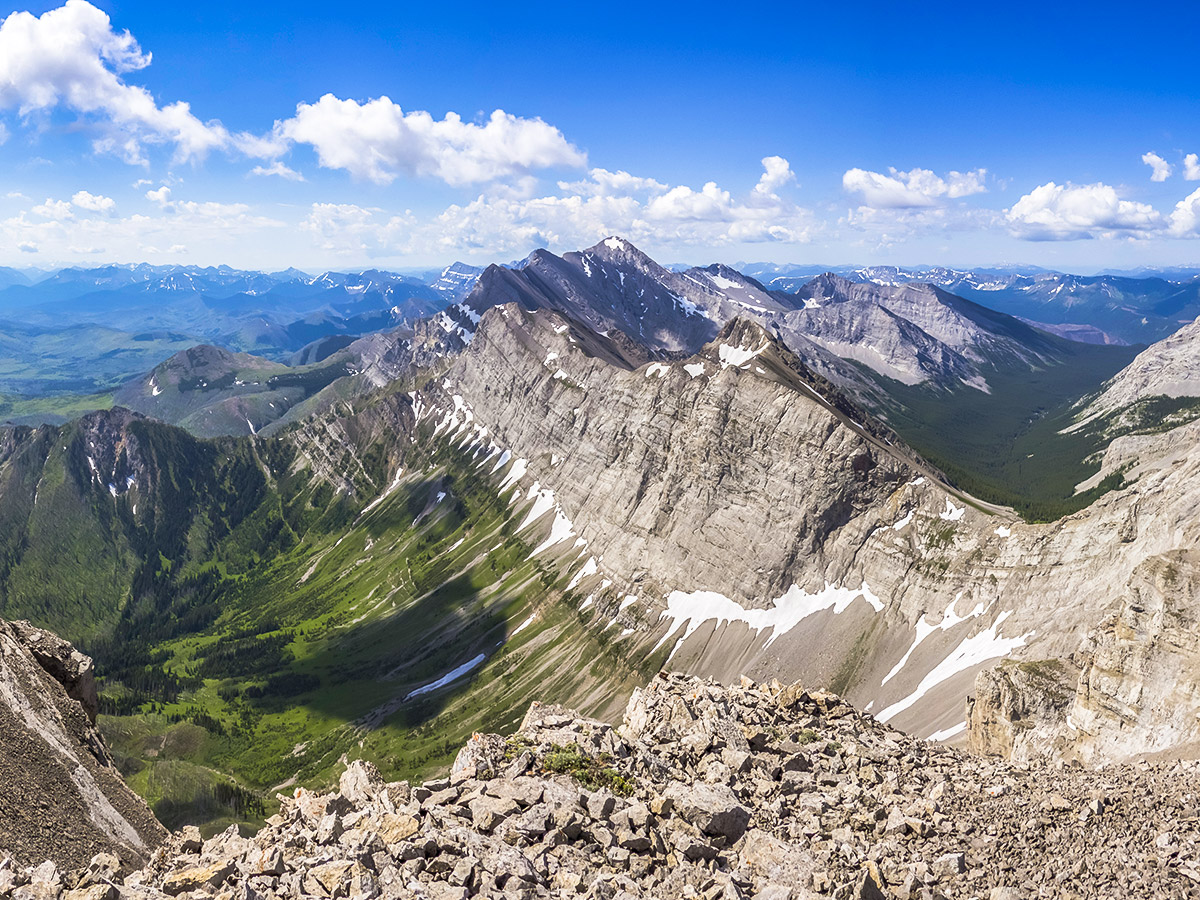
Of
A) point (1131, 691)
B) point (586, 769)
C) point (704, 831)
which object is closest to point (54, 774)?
point (586, 769)

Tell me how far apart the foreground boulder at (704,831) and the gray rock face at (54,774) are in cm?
908

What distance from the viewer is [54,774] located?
38.9 m

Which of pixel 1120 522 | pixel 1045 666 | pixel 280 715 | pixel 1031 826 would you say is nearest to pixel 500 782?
pixel 1031 826

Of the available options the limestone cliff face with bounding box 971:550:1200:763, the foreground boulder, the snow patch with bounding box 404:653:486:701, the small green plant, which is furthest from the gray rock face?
the snow patch with bounding box 404:653:486:701

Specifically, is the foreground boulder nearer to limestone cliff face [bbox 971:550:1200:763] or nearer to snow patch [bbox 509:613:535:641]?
limestone cliff face [bbox 971:550:1200:763]

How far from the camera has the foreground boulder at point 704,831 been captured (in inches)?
905

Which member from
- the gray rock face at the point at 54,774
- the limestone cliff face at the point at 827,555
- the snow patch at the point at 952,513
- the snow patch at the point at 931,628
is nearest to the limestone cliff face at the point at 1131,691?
the limestone cliff face at the point at 827,555

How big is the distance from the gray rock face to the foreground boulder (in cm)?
908

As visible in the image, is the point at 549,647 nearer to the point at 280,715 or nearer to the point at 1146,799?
the point at 280,715

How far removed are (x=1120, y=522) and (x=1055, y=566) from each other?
1112 cm

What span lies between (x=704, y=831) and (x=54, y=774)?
127 feet

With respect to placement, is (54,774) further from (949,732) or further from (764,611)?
(764,611)

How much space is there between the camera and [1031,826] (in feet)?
90.2

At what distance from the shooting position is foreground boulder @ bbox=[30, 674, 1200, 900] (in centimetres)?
2298
